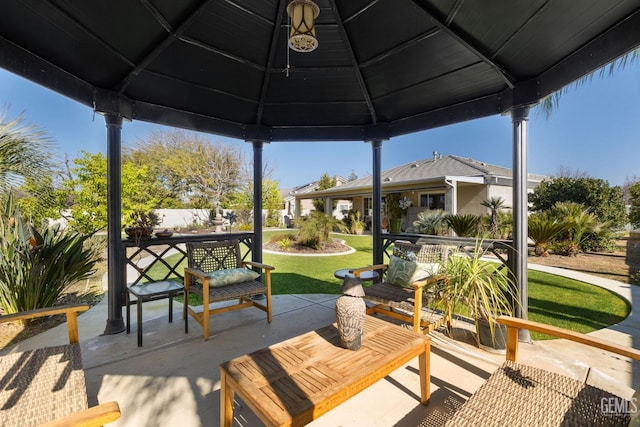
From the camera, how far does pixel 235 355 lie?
2.99m

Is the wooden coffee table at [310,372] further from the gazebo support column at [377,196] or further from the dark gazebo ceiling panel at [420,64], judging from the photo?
the dark gazebo ceiling panel at [420,64]

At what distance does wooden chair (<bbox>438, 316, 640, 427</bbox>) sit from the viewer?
4.74 feet

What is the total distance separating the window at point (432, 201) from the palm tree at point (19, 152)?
47.3 ft

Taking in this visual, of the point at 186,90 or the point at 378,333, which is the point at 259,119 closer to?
the point at 186,90

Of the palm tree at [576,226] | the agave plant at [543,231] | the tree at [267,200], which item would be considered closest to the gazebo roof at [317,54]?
the agave plant at [543,231]

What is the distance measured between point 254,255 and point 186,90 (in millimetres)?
2686

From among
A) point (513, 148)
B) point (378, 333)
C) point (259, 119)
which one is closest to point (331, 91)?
point (259, 119)

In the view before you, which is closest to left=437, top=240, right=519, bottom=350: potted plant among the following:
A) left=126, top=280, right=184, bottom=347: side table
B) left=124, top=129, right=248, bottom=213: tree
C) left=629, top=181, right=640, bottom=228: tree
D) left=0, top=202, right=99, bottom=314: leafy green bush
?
left=126, top=280, right=184, bottom=347: side table

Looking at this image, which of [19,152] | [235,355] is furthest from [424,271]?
[19,152]

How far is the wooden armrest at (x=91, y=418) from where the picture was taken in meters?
1.12

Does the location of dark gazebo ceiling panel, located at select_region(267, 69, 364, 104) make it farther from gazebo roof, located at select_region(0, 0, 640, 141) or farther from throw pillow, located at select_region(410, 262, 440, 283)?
throw pillow, located at select_region(410, 262, 440, 283)

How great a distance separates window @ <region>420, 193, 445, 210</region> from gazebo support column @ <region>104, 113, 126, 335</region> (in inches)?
543

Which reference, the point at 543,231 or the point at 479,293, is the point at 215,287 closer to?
the point at 479,293

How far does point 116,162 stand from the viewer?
352cm
